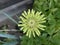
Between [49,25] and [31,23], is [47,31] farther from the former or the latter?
[31,23]

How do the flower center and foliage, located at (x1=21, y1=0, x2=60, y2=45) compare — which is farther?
foliage, located at (x1=21, y1=0, x2=60, y2=45)

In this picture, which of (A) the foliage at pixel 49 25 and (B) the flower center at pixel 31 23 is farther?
(A) the foliage at pixel 49 25

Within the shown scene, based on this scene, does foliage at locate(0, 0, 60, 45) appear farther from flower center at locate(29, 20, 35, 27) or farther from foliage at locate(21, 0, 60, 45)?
flower center at locate(29, 20, 35, 27)

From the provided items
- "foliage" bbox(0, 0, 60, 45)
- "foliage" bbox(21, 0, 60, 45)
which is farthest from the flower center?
"foliage" bbox(21, 0, 60, 45)

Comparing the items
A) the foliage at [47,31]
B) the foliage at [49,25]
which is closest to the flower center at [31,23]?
the foliage at [47,31]

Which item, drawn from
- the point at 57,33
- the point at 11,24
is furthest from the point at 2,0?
the point at 57,33

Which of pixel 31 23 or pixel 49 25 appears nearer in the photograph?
pixel 31 23

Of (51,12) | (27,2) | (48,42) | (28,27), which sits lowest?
(48,42)

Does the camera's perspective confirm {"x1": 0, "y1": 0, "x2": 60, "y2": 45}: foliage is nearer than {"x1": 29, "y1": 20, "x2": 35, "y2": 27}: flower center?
No

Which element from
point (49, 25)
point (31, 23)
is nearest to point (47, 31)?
point (49, 25)

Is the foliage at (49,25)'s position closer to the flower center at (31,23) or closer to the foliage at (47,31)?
the foliage at (47,31)

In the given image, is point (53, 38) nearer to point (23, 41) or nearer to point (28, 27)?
point (23, 41)
